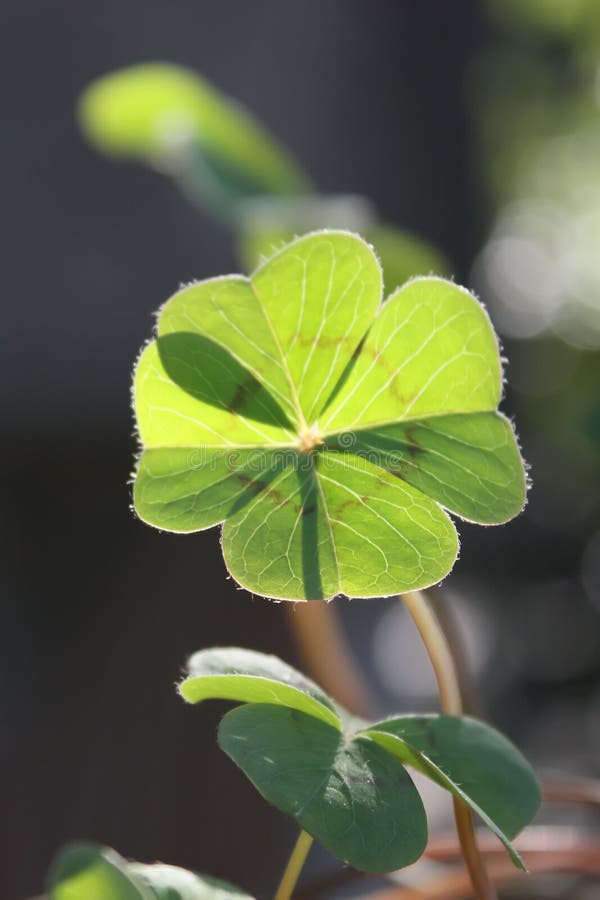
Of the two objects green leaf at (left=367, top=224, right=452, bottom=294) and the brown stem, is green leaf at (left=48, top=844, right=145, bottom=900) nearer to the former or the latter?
the brown stem

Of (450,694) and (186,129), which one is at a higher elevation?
(186,129)

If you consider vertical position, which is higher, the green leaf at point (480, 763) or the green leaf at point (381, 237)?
the green leaf at point (381, 237)

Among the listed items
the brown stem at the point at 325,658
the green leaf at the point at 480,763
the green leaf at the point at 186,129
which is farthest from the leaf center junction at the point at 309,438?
the green leaf at the point at 186,129

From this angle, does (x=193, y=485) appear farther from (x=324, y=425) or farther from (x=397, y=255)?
(x=397, y=255)

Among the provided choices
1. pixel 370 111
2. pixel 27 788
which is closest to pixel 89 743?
pixel 27 788

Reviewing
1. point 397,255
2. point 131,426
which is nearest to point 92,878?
point 397,255

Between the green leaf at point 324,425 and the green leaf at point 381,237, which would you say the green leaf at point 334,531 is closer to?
the green leaf at point 324,425

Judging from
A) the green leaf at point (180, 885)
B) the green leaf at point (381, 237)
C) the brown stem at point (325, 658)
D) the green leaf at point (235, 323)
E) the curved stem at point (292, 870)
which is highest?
the green leaf at point (381, 237)
